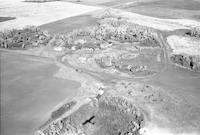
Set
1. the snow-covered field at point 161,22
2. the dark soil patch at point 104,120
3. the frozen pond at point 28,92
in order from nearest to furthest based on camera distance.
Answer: the dark soil patch at point 104,120 < the frozen pond at point 28,92 < the snow-covered field at point 161,22

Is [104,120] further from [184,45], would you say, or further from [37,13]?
[37,13]

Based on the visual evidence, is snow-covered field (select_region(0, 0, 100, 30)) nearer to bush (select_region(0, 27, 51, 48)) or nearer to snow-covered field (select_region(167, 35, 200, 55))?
bush (select_region(0, 27, 51, 48))

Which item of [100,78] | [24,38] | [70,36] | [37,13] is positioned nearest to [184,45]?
[100,78]

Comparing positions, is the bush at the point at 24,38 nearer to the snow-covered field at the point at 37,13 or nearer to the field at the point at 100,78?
the field at the point at 100,78

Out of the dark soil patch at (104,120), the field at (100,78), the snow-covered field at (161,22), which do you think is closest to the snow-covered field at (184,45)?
the field at (100,78)

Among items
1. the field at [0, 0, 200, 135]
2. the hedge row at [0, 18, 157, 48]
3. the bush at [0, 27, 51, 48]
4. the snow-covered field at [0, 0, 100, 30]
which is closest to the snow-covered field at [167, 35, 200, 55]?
the field at [0, 0, 200, 135]

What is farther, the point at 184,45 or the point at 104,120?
the point at 184,45
